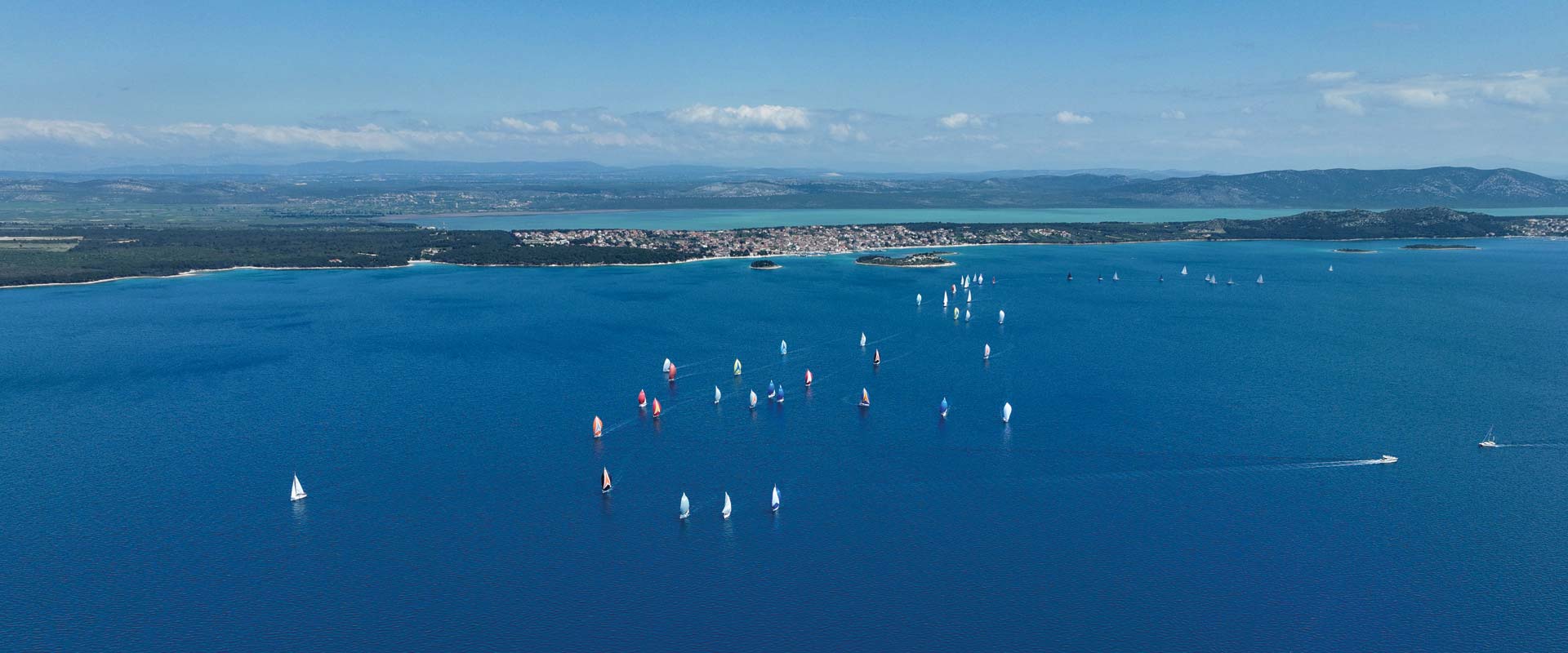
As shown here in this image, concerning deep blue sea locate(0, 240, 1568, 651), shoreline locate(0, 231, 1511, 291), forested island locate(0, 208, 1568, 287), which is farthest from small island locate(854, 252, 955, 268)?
deep blue sea locate(0, 240, 1568, 651)

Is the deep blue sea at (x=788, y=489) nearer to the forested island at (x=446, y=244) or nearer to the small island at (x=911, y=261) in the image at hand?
the forested island at (x=446, y=244)

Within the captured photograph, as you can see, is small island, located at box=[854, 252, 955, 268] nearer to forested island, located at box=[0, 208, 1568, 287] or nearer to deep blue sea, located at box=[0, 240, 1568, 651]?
forested island, located at box=[0, 208, 1568, 287]

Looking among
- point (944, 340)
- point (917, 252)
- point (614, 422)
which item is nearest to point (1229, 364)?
point (944, 340)

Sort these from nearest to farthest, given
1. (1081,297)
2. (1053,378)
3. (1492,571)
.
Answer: (1492,571) < (1053,378) < (1081,297)

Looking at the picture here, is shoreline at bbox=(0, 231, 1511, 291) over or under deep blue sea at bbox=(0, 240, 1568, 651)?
over

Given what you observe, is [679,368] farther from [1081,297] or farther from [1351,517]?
[1081,297]

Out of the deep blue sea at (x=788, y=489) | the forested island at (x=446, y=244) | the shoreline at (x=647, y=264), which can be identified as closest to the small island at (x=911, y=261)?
the shoreline at (x=647, y=264)

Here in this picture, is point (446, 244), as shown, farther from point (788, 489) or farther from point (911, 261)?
point (788, 489)
